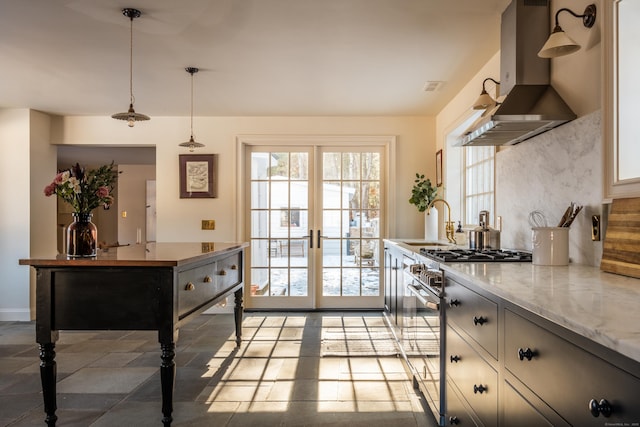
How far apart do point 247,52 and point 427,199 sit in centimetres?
246

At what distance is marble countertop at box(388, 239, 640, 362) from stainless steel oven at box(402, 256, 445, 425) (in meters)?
0.24

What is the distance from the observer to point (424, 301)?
2238mm

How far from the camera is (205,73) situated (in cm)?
352

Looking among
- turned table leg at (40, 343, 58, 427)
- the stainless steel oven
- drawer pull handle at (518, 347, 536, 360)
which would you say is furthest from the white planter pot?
turned table leg at (40, 343, 58, 427)

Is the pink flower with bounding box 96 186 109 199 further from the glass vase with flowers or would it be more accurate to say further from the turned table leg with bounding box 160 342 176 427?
the turned table leg with bounding box 160 342 176 427

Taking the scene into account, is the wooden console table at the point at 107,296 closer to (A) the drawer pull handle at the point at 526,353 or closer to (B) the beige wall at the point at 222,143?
(A) the drawer pull handle at the point at 526,353

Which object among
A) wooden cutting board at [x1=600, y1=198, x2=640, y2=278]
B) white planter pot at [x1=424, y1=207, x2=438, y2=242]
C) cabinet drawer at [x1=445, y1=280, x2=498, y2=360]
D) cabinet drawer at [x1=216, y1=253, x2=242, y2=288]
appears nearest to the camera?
cabinet drawer at [x1=445, y1=280, x2=498, y2=360]

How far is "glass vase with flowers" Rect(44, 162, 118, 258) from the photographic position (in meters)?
2.29

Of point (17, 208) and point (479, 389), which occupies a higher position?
point (17, 208)

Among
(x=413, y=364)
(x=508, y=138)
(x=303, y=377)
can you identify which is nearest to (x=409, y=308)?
(x=413, y=364)

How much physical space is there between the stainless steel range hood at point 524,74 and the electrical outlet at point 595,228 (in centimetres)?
54

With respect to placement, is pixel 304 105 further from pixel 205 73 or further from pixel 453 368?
pixel 453 368


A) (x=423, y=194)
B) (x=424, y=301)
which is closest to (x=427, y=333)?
(x=424, y=301)

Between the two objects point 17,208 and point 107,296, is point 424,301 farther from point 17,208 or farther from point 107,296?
point 17,208
